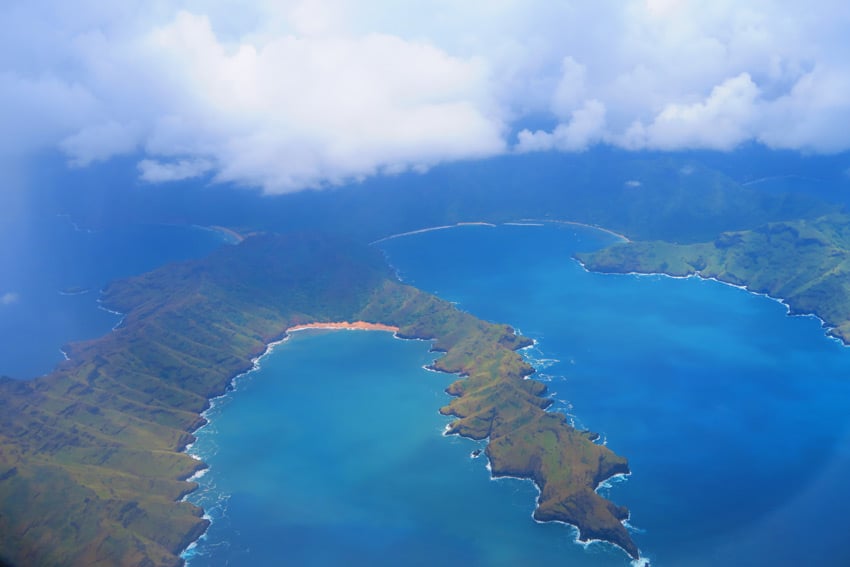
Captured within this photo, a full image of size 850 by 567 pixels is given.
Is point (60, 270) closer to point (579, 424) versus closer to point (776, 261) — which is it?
point (579, 424)

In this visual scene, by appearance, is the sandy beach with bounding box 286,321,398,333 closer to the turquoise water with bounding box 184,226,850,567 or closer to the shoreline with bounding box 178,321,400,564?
the shoreline with bounding box 178,321,400,564

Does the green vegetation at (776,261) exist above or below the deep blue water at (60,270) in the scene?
above

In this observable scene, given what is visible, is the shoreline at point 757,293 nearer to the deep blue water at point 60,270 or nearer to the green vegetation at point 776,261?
the green vegetation at point 776,261

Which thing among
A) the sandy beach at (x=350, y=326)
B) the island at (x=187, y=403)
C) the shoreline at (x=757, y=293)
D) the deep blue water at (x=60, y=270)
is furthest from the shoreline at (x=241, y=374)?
the shoreline at (x=757, y=293)

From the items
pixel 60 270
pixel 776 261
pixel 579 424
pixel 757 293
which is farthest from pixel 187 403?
pixel 776 261

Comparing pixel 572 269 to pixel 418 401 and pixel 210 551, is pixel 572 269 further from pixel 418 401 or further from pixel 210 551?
pixel 210 551

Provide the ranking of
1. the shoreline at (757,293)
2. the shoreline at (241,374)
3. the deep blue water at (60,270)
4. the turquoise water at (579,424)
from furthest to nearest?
the deep blue water at (60,270) < the shoreline at (757,293) < the shoreline at (241,374) < the turquoise water at (579,424)
